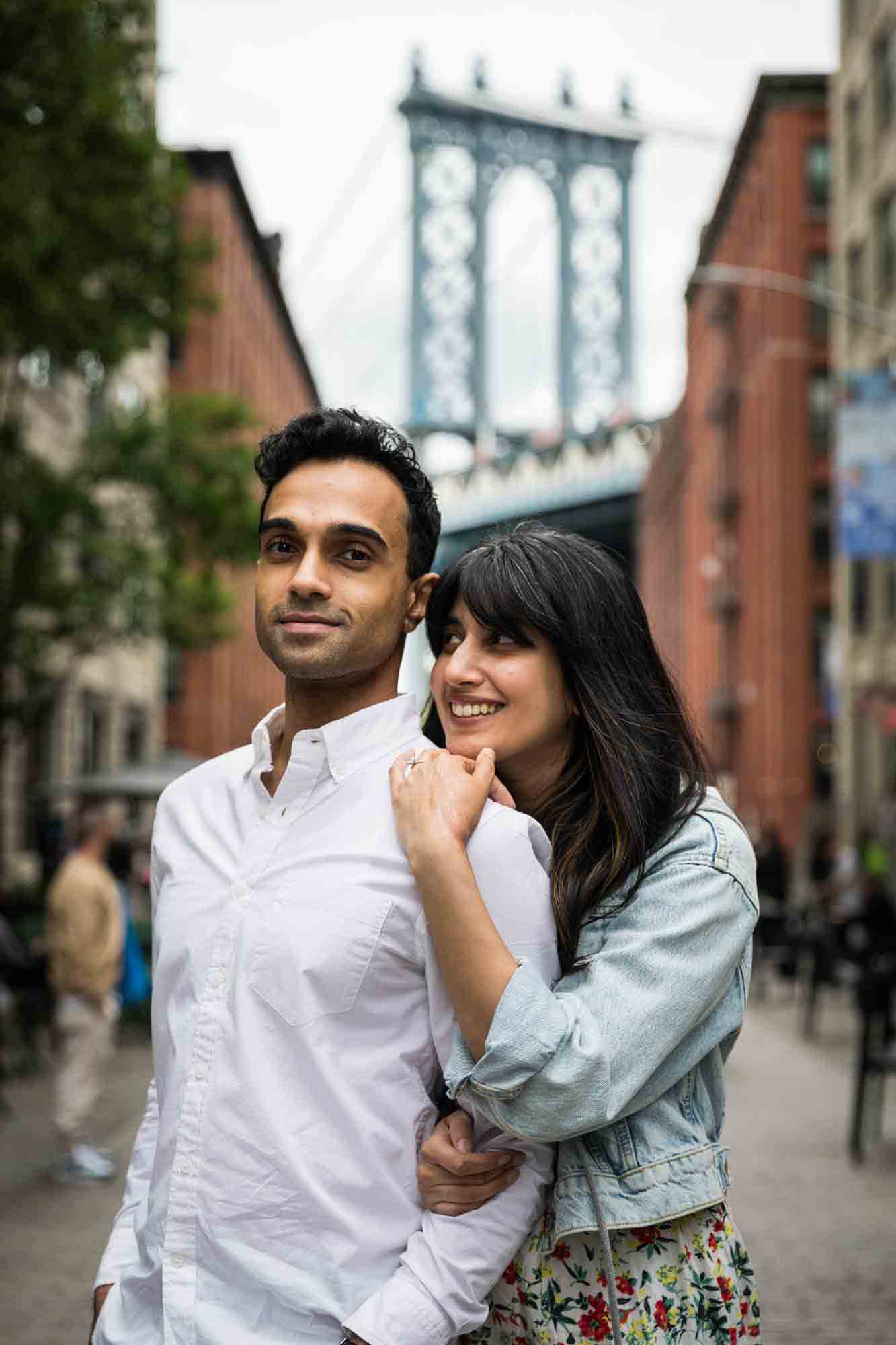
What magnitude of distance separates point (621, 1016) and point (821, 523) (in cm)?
4670

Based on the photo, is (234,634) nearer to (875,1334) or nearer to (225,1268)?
(875,1334)

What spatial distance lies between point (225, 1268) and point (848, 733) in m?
33.4

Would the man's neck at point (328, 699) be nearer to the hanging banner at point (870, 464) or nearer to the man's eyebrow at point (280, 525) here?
the man's eyebrow at point (280, 525)

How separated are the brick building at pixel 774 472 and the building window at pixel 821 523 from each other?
4 cm

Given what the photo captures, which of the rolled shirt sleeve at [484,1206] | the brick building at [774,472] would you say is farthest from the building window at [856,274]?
→ the rolled shirt sleeve at [484,1206]

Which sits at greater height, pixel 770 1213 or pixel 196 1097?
pixel 196 1097

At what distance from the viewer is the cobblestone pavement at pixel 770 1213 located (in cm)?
595

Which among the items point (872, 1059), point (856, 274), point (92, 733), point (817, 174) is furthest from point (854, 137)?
point (872, 1059)

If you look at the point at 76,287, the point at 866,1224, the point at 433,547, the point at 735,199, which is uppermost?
the point at 735,199

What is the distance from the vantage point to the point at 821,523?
47562mm

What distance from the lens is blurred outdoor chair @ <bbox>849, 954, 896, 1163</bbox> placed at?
9.04 m

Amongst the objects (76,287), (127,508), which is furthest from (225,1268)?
(127,508)

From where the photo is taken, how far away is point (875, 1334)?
5738 mm

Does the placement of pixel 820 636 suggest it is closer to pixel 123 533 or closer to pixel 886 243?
pixel 886 243
